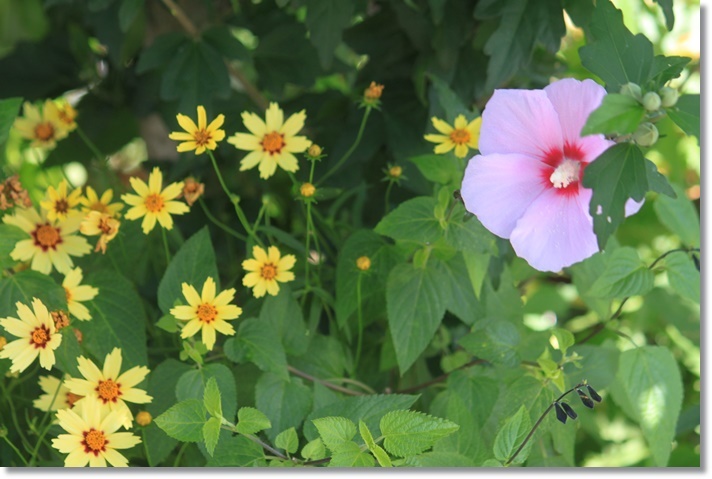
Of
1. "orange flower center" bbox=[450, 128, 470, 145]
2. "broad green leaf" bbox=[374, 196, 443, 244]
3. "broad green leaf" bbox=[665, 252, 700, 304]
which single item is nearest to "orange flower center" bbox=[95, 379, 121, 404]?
"broad green leaf" bbox=[374, 196, 443, 244]

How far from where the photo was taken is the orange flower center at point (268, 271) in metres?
0.66

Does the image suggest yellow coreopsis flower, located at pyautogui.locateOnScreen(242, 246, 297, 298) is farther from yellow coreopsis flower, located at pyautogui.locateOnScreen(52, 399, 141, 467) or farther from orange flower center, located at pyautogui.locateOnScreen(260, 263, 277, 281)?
yellow coreopsis flower, located at pyautogui.locateOnScreen(52, 399, 141, 467)

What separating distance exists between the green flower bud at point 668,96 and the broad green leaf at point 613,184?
0.11ft

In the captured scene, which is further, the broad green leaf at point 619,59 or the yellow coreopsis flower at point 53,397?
the yellow coreopsis flower at point 53,397

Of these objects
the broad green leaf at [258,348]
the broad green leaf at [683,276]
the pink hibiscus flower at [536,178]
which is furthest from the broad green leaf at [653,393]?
the broad green leaf at [258,348]

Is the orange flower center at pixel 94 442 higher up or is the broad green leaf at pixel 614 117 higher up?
the broad green leaf at pixel 614 117

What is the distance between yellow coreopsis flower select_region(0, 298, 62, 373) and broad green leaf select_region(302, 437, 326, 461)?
172 millimetres

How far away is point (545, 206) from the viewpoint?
0.58 metres

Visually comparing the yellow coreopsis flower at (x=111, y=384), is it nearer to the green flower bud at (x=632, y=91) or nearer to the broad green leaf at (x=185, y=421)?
the broad green leaf at (x=185, y=421)

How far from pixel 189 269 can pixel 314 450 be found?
0.17m

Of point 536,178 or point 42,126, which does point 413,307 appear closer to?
point 536,178

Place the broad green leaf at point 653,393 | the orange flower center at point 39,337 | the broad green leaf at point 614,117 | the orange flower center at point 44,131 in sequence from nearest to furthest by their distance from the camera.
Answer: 1. the broad green leaf at point 614,117
2. the orange flower center at point 39,337
3. the broad green leaf at point 653,393
4. the orange flower center at point 44,131

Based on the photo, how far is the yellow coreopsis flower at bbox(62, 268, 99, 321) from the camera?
25.1 inches

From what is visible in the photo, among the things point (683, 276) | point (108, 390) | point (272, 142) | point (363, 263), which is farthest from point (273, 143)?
point (683, 276)
